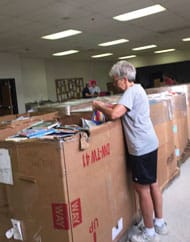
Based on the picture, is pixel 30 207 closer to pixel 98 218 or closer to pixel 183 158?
pixel 98 218

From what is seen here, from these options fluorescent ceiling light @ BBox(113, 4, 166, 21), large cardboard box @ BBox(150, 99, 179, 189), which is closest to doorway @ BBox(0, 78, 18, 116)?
fluorescent ceiling light @ BBox(113, 4, 166, 21)

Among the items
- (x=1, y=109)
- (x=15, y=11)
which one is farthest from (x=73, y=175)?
(x=1, y=109)

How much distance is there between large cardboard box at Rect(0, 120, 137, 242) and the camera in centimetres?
139

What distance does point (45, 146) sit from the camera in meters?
1.39

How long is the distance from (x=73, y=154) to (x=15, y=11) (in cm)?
364

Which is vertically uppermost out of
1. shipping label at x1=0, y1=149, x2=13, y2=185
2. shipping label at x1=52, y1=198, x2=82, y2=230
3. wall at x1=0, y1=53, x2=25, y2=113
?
wall at x1=0, y1=53, x2=25, y2=113

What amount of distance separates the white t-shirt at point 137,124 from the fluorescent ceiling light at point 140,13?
3.44 m

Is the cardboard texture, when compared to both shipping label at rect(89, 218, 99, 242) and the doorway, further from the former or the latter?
the doorway

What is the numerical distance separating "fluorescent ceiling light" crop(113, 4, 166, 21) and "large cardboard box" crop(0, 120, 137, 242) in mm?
3813

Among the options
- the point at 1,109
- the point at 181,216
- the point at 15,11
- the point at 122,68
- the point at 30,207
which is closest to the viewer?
the point at 30,207

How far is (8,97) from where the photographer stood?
8414 mm

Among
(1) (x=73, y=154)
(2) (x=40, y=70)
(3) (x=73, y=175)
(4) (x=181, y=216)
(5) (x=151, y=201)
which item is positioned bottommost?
(4) (x=181, y=216)

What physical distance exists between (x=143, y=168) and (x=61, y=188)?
0.77 meters

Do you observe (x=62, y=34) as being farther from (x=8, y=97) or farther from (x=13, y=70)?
(x=8, y=97)
